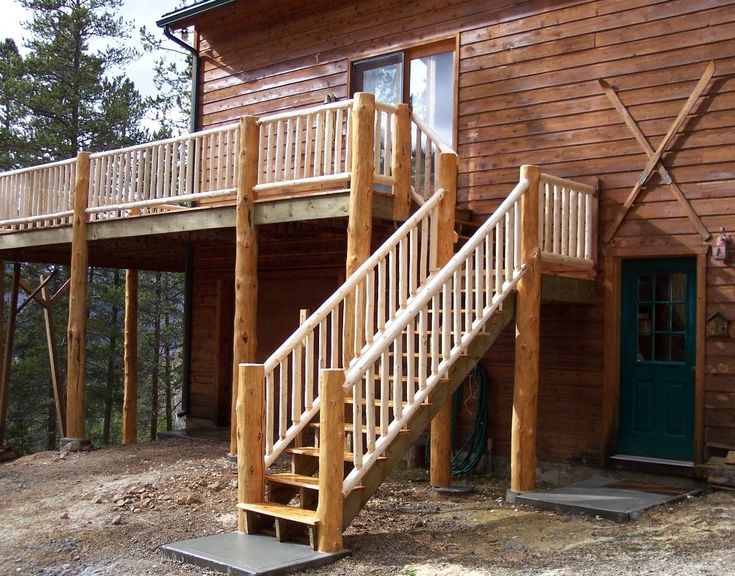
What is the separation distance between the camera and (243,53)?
531 inches

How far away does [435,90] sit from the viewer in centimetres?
1120

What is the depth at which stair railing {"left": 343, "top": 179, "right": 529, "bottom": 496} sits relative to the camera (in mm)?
6488

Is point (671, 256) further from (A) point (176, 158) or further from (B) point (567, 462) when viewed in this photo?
(A) point (176, 158)

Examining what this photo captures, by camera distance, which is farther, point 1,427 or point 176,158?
point 1,427

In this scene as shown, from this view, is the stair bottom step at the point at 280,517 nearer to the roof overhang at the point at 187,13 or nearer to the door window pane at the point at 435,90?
the door window pane at the point at 435,90

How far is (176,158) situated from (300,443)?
5056 millimetres

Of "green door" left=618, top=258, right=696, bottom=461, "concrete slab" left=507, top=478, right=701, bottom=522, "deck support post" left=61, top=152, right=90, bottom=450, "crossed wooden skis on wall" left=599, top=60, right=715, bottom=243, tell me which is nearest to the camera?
"concrete slab" left=507, top=478, right=701, bottom=522

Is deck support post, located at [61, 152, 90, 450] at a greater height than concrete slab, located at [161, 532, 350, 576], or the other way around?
deck support post, located at [61, 152, 90, 450]

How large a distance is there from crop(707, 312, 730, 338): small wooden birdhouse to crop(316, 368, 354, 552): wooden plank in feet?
13.9

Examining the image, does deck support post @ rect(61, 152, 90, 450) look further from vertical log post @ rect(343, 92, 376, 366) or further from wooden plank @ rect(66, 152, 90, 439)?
vertical log post @ rect(343, 92, 376, 366)

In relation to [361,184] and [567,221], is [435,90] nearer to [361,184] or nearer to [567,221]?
[567,221]

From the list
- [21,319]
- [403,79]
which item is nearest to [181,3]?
[21,319]

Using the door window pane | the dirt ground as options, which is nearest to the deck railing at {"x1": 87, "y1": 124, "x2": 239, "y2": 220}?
the door window pane

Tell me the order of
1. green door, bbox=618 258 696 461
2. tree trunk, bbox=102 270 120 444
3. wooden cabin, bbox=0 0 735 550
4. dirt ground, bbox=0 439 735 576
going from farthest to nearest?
tree trunk, bbox=102 270 120 444, green door, bbox=618 258 696 461, wooden cabin, bbox=0 0 735 550, dirt ground, bbox=0 439 735 576
